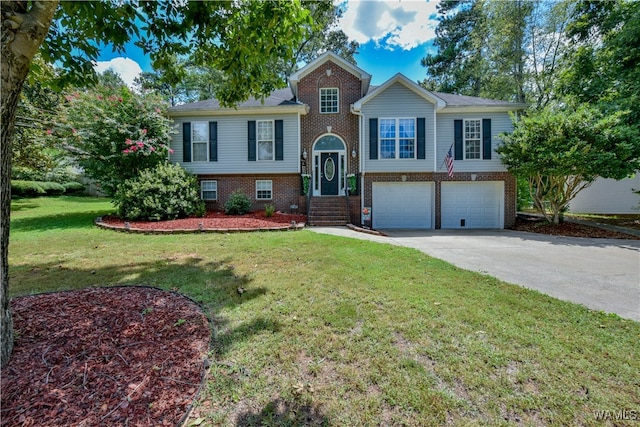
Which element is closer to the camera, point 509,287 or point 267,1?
point 267,1

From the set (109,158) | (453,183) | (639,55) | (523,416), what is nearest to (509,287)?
(523,416)

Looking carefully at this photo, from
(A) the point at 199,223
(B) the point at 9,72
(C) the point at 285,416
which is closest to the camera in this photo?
(C) the point at 285,416

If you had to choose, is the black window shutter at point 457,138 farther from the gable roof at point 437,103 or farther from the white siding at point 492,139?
the gable roof at point 437,103

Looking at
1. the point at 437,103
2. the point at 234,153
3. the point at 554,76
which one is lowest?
the point at 234,153

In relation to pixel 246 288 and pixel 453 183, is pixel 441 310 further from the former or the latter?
pixel 453 183

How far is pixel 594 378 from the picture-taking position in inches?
94.7

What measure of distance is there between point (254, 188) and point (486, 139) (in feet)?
37.3

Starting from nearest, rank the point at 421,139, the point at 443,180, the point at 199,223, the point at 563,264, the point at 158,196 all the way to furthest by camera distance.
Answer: the point at 563,264 → the point at 199,223 → the point at 158,196 → the point at 421,139 → the point at 443,180

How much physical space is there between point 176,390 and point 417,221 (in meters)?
12.6

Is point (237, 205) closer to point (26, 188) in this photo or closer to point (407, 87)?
point (407, 87)

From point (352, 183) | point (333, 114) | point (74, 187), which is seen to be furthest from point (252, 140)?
point (74, 187)

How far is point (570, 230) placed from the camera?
10.9 meters

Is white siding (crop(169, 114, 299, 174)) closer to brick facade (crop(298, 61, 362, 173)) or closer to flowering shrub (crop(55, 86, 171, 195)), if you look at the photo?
brick facade (crop(298, 61, 362, 173))

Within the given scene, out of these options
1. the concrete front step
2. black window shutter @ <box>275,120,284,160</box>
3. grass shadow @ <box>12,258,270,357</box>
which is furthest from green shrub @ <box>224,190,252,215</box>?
grass shadow @ <box>12,258,270,357</box>
